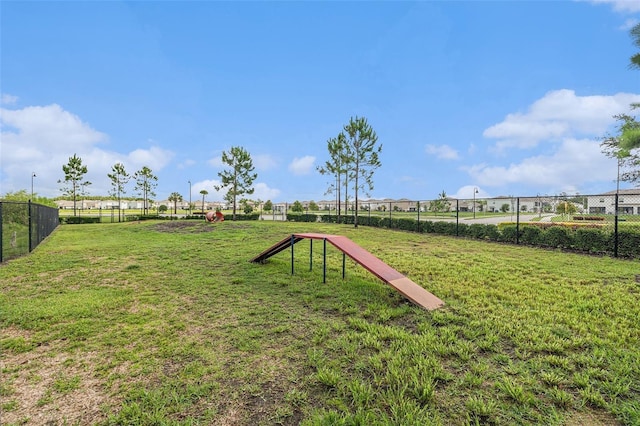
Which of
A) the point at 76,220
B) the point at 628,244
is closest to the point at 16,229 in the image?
the point at 628,244

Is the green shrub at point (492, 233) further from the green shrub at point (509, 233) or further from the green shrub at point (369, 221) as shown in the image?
the green shrub at point (369, 221)

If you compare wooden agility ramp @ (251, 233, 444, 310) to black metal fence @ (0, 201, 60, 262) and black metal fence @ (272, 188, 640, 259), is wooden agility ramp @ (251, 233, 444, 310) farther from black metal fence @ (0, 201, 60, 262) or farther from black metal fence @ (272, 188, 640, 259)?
black metal fence @ (0, 201, 60, 262)

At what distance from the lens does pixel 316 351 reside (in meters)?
2.73

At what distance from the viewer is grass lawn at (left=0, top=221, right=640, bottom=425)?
199 centimetres

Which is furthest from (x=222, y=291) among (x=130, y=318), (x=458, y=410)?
(x=458, y=410)

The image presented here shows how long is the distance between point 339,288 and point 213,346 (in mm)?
2367

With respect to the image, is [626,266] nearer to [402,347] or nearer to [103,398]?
[402,347]

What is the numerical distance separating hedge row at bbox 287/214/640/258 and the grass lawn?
10.1 ft

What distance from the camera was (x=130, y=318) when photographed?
3.57m

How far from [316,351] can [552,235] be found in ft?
30.9

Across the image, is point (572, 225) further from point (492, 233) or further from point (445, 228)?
point (445, 228)

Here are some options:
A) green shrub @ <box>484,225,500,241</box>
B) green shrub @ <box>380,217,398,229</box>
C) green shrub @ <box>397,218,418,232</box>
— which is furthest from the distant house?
green shrub @ <box>380,217,398,229</box>

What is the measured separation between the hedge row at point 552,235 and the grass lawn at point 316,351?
10.1 feet

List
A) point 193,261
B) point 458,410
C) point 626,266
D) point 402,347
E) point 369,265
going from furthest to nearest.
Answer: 1. point 193,261
2. point 626,266
3. point 369,265
4. point 402,347
5. point 458,410
